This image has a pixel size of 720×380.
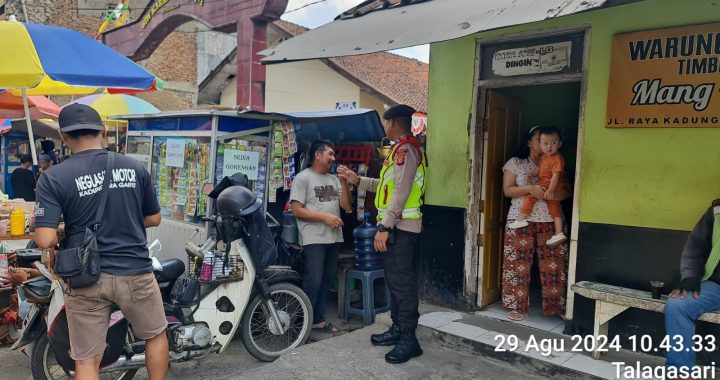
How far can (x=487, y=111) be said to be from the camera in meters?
4.73

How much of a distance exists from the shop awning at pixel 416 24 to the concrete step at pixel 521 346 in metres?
2.37

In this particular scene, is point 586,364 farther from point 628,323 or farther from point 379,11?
point 379,11

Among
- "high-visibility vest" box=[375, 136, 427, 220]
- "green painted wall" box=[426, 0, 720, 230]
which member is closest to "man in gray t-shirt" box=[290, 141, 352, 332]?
"high-visibility vest" box=[375, 136, 427, 220]

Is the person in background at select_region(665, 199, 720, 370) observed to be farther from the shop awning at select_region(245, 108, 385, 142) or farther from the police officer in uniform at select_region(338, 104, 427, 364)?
the shop awning at select_region(245, 108, 385, 142)

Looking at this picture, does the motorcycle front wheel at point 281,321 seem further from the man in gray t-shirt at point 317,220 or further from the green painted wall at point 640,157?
the green painted wall at point 640,157

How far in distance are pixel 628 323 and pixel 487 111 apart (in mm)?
2094

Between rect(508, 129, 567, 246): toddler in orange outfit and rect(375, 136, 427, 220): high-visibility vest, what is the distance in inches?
43.8

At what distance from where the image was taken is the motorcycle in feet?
11.7

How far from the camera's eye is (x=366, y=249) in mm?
5160

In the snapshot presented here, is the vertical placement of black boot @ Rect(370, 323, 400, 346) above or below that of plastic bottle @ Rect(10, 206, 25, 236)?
below

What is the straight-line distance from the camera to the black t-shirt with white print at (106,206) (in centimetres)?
282

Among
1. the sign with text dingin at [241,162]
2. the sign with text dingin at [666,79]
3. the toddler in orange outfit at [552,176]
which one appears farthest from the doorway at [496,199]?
the sign with text dingin at [241,162]

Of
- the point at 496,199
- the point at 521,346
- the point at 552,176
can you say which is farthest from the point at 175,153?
the point at 521,346

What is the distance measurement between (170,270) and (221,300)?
467mm
